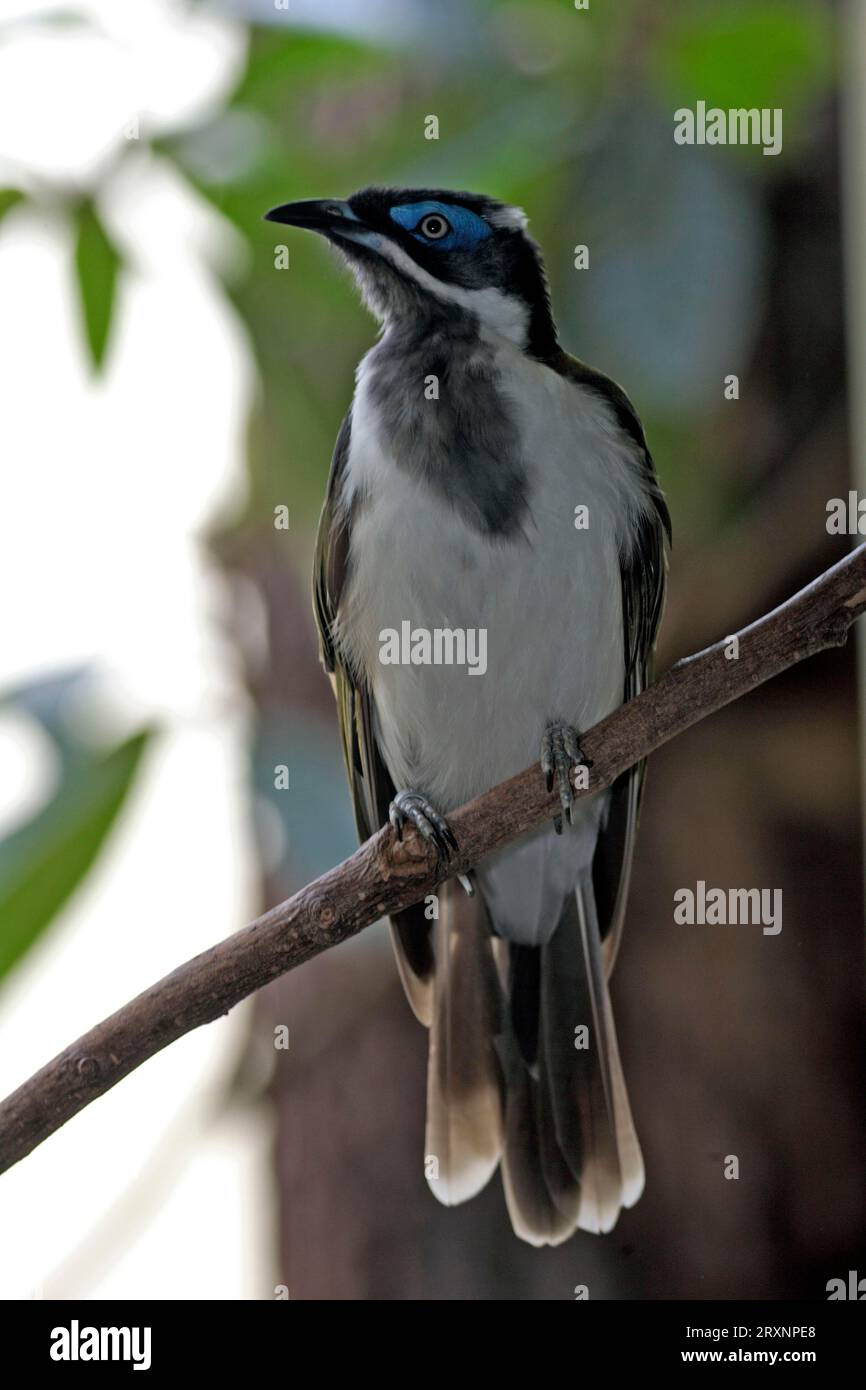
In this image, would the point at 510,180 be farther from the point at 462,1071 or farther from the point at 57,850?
the point at 462,1071

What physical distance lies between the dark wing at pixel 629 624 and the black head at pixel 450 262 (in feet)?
0.20

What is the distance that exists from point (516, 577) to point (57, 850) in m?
0.45

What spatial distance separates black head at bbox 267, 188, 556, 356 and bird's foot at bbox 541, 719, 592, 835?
1.20 ft

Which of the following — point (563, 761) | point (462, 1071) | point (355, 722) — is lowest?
point (462, 1071)

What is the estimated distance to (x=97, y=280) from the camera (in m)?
1.07

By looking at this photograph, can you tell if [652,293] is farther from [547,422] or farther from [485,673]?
[485,673]

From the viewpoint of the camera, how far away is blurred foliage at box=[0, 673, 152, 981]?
1.03 meters

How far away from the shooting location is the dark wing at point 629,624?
125cm

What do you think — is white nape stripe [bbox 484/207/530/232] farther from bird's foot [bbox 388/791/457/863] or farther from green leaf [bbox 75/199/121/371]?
bird's foot [bbox 388/791/457/863]

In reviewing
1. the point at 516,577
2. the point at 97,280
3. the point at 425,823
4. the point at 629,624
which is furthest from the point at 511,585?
the point at 97,280

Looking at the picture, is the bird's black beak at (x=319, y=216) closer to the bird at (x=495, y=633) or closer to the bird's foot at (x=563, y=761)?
the bird at (x=495, y=633)

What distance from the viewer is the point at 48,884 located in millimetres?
1041

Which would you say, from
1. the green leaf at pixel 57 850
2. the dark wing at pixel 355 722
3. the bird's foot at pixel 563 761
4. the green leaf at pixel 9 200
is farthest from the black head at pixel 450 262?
the green leaf at pixel 57 850

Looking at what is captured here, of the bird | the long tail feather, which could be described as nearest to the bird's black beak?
the bird
